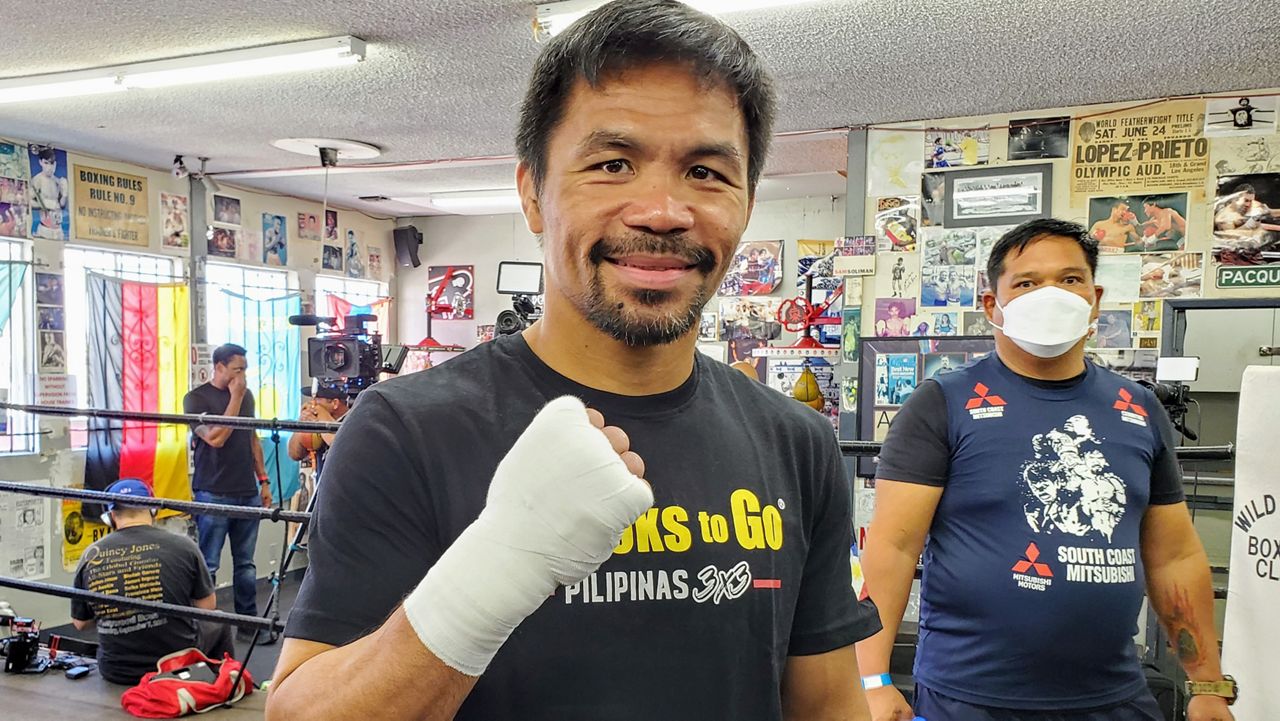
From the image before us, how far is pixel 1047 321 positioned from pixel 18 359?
204 inches

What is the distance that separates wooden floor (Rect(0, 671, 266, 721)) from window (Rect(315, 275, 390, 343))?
4.19m

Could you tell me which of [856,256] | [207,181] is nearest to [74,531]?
[207,181]

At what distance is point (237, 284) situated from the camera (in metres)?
5.97

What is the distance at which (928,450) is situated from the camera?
5.45ft

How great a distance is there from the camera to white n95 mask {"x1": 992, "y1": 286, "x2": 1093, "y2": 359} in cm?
169

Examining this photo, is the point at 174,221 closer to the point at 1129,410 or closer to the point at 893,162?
the point at 893,162

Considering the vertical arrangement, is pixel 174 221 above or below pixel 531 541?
above

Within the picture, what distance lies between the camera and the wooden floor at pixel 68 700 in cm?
243

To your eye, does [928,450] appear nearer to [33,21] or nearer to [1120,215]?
[1120,215]

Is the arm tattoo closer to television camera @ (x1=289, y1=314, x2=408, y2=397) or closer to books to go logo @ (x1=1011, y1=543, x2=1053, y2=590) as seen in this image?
books to go logo @ (x1=1011, y1=543, x2=1053, y2=590)

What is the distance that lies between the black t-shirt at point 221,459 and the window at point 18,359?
79 centimetres

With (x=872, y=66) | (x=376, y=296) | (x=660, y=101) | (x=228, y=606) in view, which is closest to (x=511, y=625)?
(x=660, y=101)

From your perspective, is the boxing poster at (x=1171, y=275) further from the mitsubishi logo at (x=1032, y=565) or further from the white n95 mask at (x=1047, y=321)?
the mitsubishi logo at (x=1032, y=565)

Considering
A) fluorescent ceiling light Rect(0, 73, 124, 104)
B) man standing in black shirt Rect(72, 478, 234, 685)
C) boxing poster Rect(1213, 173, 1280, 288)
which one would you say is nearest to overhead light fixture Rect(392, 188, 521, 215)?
fluorescent ceiling light Rect(0, 73, 124, 104)
